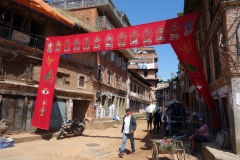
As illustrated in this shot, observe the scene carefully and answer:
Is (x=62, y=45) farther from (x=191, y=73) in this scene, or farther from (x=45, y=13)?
(x=191, y=73)

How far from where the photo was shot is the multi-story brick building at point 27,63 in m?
10.6

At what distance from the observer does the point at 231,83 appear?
6.00m

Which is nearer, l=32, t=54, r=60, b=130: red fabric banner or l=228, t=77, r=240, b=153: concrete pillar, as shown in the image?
l=228, t=77, r=240, b=153: concrete pillar

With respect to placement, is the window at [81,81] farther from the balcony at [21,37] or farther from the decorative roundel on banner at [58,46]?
the decorative roundel on banner at [58,46]

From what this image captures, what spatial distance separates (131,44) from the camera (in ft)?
30.3

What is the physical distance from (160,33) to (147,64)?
41.9 meters

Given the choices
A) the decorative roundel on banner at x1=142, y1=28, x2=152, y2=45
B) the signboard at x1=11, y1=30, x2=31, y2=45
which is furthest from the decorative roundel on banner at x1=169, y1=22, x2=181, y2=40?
the signboard at x1=11, y1=30, x2=31, y2=45

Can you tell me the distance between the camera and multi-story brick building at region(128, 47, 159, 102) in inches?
1965

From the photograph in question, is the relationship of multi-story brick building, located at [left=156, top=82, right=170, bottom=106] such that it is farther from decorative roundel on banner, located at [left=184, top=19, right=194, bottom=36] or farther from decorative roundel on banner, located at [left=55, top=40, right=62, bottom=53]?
decorative roundel on banner, located at [left=184, top=19, right=194, bottom=36]

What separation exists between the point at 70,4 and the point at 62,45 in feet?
43.7

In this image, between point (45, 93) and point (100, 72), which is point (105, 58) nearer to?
point (100, 72)

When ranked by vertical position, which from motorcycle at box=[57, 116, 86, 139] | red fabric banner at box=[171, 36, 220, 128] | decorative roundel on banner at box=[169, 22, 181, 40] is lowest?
motorcycle at box=[57, 116, 86, 139]

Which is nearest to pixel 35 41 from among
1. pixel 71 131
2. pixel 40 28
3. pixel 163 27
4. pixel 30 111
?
pixel 40 28

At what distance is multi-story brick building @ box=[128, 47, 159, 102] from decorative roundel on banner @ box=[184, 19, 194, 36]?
41.7 m
